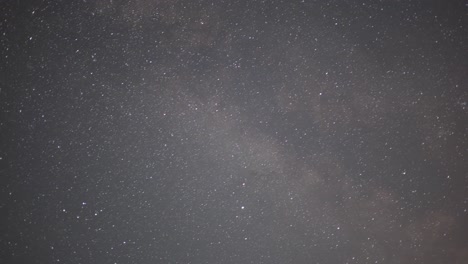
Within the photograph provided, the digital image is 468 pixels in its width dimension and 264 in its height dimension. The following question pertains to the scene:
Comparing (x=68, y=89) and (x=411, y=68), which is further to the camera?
(x=411, y=68)

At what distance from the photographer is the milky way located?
59 cm

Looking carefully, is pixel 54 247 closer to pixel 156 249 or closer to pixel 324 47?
pixel 156 249

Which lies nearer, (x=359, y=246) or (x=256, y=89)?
(x=256, y=89)

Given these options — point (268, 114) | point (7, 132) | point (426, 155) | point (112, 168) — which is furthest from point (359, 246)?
point (7, 132)

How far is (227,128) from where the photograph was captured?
0.66 meters

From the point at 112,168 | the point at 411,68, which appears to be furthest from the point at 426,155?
the point at 112,168

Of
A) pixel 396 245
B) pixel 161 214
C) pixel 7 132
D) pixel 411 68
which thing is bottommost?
pixel 396 245

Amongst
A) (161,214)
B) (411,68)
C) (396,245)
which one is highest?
(411,68)

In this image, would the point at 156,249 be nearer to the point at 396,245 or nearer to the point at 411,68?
the point at 396,245

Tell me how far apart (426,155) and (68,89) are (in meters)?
0.96

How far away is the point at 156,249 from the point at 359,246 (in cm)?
58

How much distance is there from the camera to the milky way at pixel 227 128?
0.59 m

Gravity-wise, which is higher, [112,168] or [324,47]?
[324,47]

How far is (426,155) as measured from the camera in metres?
0.75
